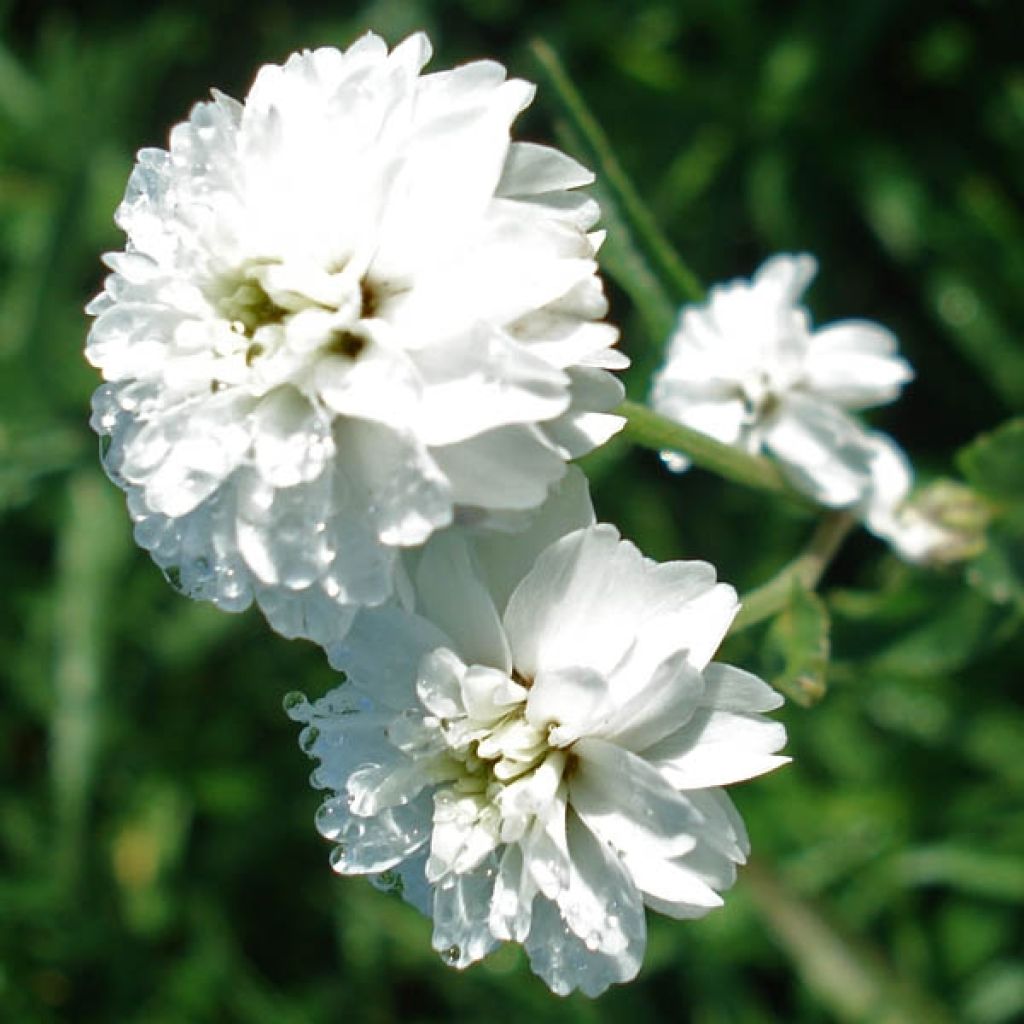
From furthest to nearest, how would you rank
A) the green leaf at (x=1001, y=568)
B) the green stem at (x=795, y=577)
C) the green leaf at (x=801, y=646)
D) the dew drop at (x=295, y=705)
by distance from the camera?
the green leaf at (x=1001, y=568)
the green stem at (x=795, y=577)
the green leaf at (x=801, y=646)
the dew drop at (x=295, y=705)

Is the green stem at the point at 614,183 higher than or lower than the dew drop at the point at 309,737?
higher

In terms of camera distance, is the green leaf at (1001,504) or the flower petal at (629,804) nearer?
the flower petal at (629,804)

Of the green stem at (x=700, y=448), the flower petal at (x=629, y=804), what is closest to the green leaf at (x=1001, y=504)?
the green stem at (x=700, y=448)

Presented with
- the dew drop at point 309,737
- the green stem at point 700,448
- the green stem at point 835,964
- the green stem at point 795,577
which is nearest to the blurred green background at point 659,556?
the green stem at point 835,964

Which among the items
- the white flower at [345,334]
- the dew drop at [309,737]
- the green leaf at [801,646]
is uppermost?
the white flower at [345,334]

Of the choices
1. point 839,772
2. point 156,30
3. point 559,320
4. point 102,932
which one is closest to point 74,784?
point 102,932

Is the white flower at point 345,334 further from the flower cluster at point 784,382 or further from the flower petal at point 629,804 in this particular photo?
the flower cluster at point 784,382

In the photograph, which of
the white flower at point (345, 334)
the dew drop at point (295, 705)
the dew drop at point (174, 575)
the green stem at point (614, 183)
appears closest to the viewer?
the white flower at point (345, 334)

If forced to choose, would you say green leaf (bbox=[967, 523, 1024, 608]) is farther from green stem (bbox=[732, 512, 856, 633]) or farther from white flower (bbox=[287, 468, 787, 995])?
white flower (bbox=[287, 468, 787, 995])

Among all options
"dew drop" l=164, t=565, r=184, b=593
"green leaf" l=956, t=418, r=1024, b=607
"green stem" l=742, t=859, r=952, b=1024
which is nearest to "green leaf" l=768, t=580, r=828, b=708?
"green leaf" l=956, t=418, r=1024, b=607
